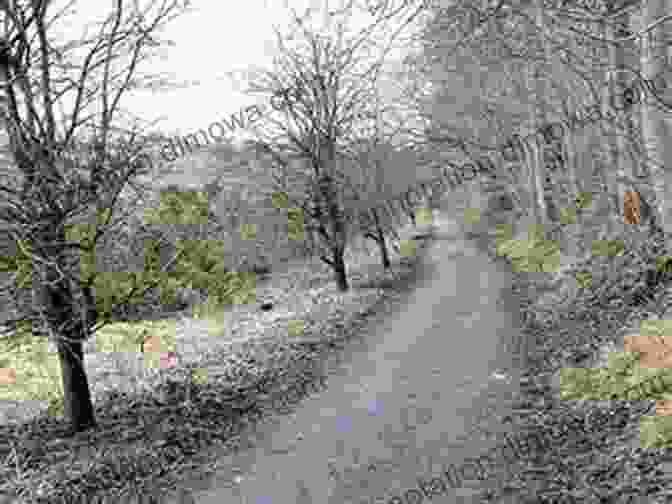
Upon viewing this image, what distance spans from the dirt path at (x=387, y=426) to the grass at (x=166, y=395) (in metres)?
0.57

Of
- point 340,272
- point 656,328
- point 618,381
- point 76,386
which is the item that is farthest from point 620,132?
point 340,272

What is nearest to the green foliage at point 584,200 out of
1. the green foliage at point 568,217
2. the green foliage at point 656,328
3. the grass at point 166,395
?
the green foliage at point 568,217

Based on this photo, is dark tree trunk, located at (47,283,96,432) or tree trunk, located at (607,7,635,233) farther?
tree trunk, located at (607,7,635,233)

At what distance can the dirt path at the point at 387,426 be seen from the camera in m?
5.89

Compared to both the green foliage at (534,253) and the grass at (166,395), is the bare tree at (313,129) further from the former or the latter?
the green foliage at (534,253)

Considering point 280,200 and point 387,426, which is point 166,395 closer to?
point 387,426

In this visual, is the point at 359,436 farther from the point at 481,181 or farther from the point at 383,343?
the point at 481,181

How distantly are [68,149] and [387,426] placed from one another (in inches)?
190

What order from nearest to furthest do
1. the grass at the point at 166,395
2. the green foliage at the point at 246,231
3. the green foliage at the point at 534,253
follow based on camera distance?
1. the grass at the point at 166,395
2. the green foliage at the point at 246,231
3. the green foliage at the point at 534,253

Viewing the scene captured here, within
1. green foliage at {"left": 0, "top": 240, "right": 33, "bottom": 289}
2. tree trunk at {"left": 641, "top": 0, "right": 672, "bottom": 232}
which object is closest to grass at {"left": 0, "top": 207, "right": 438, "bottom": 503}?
green foliage at {"left": 0, "top": 240, "right": 33, "bottom": 289}

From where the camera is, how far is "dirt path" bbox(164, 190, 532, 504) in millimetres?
5895

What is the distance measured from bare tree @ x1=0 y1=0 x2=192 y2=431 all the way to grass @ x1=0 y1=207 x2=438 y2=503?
0.81m

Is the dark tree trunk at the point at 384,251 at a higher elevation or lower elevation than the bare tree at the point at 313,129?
lower

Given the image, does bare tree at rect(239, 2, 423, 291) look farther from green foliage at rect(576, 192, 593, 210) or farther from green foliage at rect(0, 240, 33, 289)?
green foliage at rect(0, 240, 33, 289)
